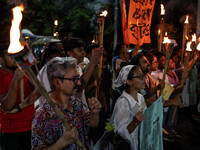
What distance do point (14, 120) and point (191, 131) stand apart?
525 cm

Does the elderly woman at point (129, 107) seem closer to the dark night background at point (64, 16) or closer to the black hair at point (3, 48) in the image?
the black hair at point (3, 48)

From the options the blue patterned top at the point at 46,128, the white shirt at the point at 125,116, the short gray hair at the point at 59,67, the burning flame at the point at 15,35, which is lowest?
the white shirt at the point at 125,116

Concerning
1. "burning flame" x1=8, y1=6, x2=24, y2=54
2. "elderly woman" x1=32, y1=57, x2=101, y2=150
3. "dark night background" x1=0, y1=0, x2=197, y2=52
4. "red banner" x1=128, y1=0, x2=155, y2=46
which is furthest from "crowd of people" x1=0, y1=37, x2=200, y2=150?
"dark night background" x1=0, y1=0, x2=197, y2=52

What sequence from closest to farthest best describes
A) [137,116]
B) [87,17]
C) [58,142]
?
[58,142] → [137,116] → [87,17]

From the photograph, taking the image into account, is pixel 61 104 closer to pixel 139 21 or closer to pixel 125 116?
pixel 125 116

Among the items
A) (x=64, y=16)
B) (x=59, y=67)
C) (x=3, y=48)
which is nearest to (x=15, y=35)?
(x=59, y=67)

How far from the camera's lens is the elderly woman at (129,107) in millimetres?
2844

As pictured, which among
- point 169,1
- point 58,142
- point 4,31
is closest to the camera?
point 58,142

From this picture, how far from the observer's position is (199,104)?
8.23 metres

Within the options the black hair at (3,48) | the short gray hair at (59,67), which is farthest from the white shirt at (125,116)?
the black hair at (3,48)

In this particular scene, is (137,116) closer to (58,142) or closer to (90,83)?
(58,142)

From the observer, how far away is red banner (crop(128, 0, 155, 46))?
6.40 metres

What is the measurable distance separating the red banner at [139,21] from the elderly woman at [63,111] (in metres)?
4.40

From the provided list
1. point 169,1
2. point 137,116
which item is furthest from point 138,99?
point 169,1
